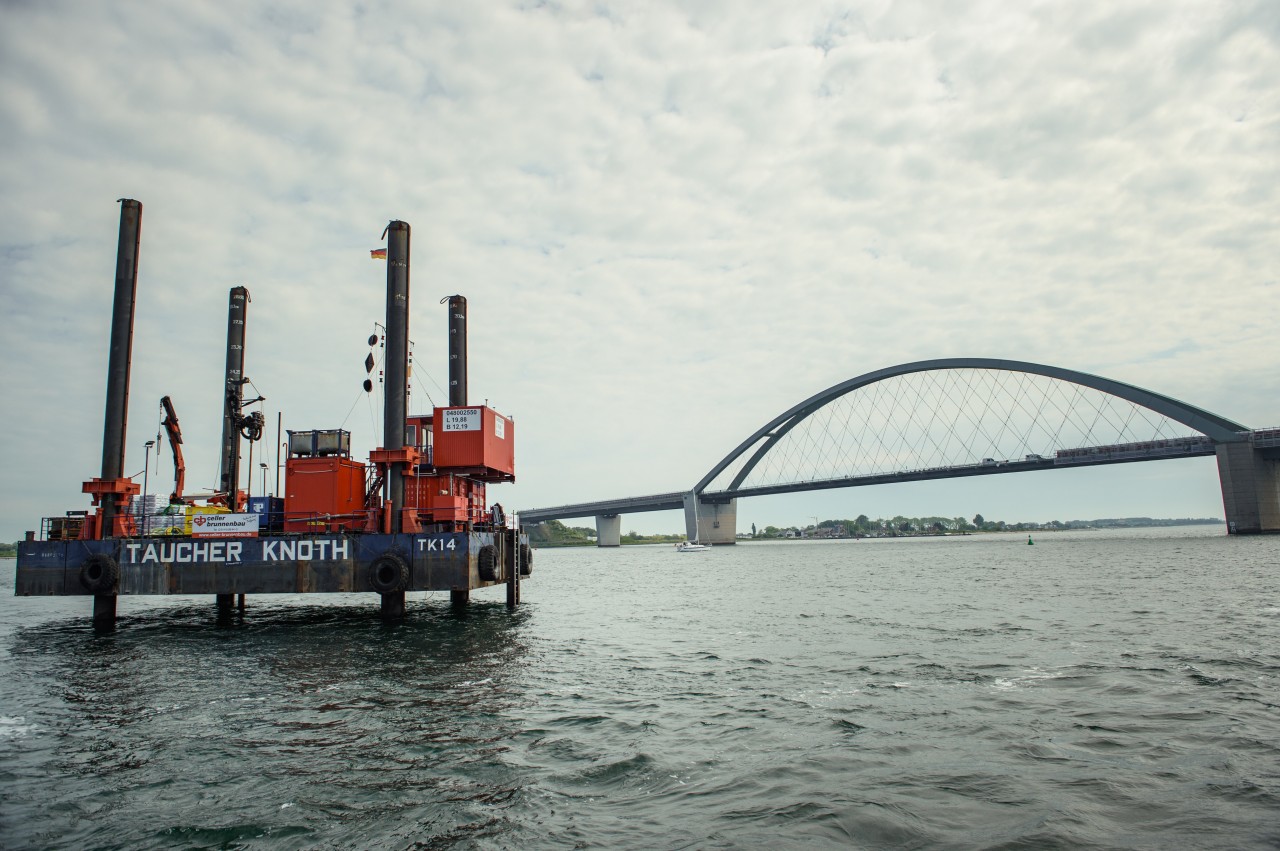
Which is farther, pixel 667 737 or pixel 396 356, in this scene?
pixel 396 356

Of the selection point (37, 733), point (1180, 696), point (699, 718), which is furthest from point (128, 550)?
point (1180, 696)

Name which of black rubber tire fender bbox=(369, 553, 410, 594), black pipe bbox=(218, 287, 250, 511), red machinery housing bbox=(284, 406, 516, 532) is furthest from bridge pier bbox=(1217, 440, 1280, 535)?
black pipe bbox=(218, 287, 250, 511)

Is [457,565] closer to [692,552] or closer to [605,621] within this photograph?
[605,621]

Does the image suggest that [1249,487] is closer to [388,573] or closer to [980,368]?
[980,368]

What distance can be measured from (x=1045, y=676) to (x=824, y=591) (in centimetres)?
2460

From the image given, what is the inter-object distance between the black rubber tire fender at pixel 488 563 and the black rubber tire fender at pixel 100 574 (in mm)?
12980

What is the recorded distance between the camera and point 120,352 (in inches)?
1109

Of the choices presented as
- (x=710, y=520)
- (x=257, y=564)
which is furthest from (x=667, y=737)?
(x=710, y=520)

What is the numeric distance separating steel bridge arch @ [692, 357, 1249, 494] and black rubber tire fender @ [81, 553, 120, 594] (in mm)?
107874

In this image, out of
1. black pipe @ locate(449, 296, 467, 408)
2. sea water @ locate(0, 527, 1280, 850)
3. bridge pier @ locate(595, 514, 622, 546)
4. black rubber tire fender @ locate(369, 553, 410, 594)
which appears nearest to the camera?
sea water @ locate(0, 527, 1280, 850)

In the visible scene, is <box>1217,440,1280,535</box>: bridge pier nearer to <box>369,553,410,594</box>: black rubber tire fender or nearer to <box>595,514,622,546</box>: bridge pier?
<box>369,553,410,594</box>: black rubber tire fender

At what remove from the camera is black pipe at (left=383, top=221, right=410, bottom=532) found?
25.7m

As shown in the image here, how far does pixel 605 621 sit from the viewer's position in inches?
1136

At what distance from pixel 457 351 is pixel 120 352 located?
46.8 feet
